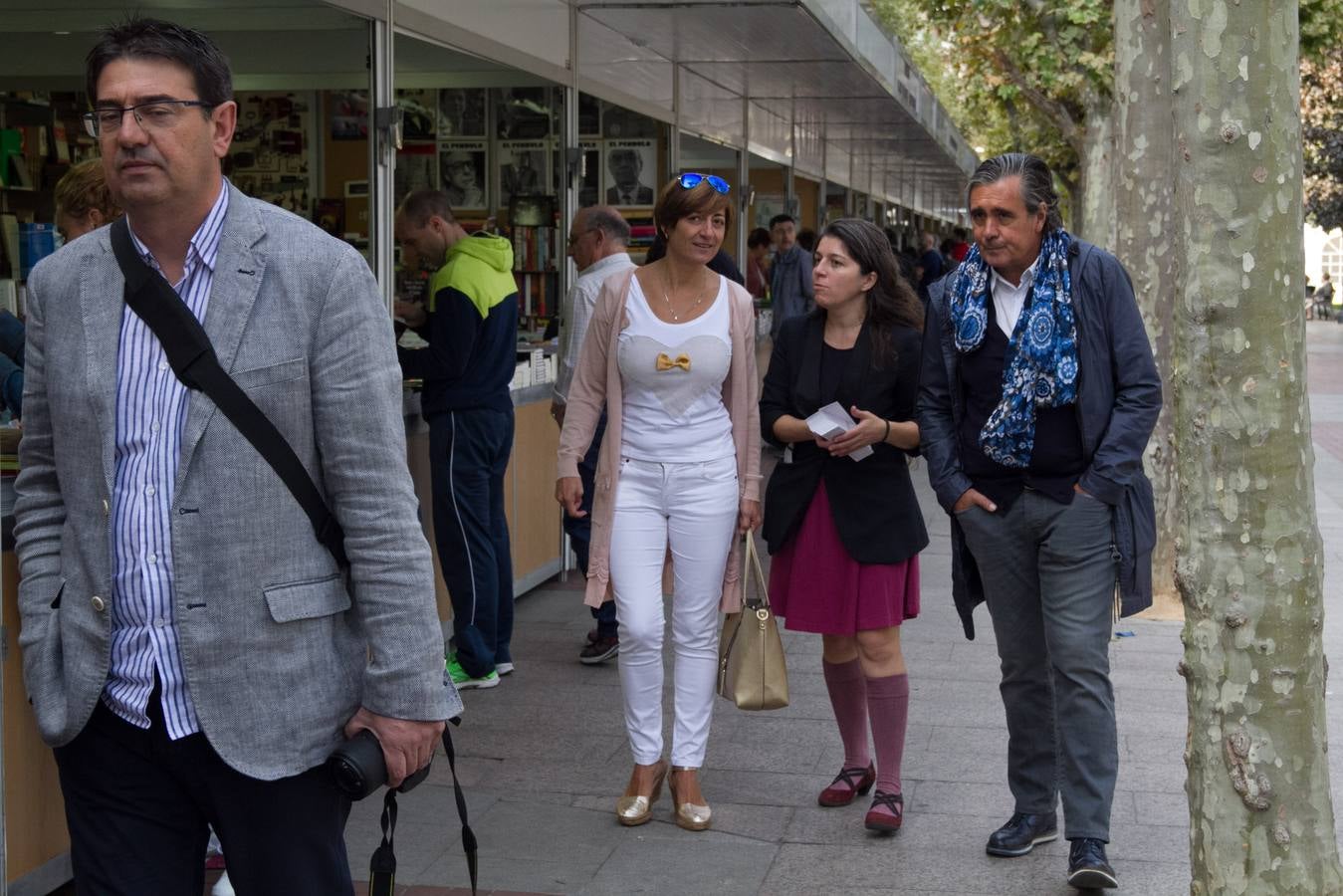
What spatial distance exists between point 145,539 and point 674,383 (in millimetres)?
2751

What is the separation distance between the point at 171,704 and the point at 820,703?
457 cm

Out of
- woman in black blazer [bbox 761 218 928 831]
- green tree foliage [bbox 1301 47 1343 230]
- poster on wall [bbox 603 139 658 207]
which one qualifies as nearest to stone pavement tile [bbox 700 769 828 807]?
woman in black blazer [bbox 761 218 928 831]

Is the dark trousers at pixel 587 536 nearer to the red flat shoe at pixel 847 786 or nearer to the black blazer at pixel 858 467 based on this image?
the red flat shoe at pixel 847 786

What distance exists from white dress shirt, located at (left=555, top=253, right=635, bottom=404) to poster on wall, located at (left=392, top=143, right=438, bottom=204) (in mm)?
3572

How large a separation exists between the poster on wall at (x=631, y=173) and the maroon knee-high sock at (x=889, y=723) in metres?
6.74

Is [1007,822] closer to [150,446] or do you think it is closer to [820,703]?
[820,703]

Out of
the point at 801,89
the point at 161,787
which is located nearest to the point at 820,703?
the point at 161,787

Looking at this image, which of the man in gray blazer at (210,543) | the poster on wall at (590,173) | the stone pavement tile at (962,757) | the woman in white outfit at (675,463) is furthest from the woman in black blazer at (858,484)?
the poster on wall at (590,173)

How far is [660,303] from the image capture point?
208 inches

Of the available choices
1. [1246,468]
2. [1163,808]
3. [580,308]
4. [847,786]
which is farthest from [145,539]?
[580,308]

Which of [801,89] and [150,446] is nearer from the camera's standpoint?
[150,446]

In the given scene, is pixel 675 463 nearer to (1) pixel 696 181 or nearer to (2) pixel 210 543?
(1) pixel 696 181

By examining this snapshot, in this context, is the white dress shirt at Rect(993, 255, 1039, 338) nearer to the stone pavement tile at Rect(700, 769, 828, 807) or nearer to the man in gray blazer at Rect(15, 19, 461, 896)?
the stone pavement tile at Rect(700, 769, 828, 807)

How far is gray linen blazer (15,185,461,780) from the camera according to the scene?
2566 mm
